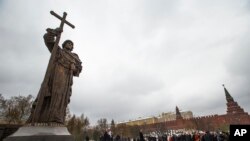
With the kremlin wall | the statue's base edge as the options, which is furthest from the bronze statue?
the kremlin wall

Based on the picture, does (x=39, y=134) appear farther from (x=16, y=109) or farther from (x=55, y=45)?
(x=16, y=109)

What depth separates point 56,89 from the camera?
5445 mm

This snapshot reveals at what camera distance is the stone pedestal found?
169 inches

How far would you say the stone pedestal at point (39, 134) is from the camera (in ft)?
14.1

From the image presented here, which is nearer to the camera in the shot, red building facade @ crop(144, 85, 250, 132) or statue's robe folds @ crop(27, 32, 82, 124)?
statue's robe folds @ crop(27, 32, 82, 124)

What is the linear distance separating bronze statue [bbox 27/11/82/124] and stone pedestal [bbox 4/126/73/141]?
0.27m

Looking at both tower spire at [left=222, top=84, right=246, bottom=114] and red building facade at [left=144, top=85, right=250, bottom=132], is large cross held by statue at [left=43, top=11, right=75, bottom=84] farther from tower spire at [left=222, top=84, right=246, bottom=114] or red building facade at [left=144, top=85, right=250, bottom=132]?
tower spire at [left=222, top=84, right=246, bottom=114]

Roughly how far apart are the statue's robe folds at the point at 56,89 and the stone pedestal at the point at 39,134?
0.96ft

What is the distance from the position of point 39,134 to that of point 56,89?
1.34 m

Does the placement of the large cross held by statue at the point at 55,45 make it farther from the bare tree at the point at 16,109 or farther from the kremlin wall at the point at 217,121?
the kremlin wall at the point at 217,121

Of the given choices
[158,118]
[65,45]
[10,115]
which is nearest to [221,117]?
[158,118]

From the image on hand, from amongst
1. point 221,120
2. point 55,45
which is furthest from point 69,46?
point 221,120

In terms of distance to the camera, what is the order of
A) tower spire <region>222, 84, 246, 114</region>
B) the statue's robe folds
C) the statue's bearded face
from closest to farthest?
1. the statue's robe folds
2. the statue's bearded face
3. tower spire <region>222, 84, 246, 114</region>

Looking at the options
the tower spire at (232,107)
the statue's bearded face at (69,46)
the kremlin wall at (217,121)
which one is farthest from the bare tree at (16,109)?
the tower spire at (232,107)
